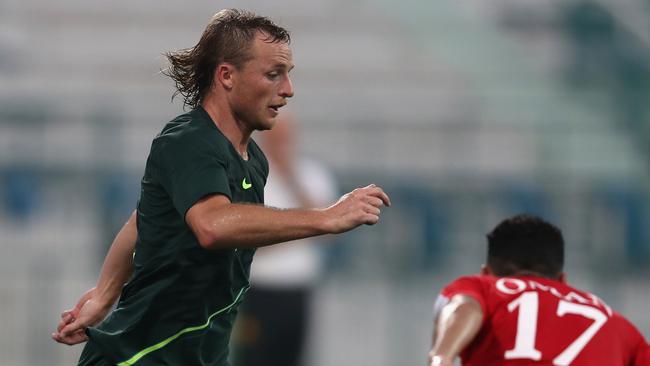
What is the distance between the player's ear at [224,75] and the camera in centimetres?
447

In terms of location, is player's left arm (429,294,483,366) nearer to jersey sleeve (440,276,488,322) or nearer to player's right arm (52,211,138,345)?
jersey sleeve (440,276,488,322)

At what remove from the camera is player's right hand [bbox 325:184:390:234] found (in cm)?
396

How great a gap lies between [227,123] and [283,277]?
390cm

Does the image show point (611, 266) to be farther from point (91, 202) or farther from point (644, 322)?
point (91, 202)

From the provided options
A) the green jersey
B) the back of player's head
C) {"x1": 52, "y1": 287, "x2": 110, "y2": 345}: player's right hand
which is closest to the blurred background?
the back of player's head

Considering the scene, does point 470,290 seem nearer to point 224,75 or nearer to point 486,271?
point 486,271

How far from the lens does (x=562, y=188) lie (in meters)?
10.1

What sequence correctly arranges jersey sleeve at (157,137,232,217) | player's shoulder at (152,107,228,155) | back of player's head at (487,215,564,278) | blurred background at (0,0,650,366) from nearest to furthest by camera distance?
1. jersey sleeve at (157,137,232,217)
2. player's shoulder at (152,107,228,155)
3. back of player's head at (487,215,564,278)
4. blurred background at (0,0,650,366)

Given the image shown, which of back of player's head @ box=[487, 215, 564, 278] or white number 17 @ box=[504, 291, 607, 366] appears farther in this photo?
back of player's head @ box=[487, 215, 564, 278]

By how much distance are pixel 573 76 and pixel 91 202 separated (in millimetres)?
4483

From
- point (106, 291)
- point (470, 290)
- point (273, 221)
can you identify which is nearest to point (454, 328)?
point (470, 290)

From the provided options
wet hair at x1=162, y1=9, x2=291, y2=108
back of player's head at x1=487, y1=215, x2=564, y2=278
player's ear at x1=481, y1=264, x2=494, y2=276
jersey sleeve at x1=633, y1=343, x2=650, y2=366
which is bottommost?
jersey sleeve at x1=633, y1=343, x2=650, y2=366

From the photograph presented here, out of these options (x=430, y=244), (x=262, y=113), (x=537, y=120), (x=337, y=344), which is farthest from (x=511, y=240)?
(x=537, y=120)

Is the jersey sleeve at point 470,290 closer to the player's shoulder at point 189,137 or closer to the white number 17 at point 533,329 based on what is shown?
the white number 17 at point 533,329
